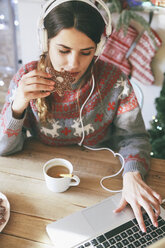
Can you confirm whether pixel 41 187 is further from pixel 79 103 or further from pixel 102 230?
pixel 79 103

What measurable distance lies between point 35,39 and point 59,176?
2090 millimetres

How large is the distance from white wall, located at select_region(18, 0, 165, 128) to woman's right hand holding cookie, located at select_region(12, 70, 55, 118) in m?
1.62

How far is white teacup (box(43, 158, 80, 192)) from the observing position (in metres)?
0.94

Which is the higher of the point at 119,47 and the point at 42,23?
the point at 42,23

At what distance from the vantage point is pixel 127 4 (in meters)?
2.19

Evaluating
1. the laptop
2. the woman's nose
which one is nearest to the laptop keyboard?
the laptop

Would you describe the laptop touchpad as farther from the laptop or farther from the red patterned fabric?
the red patterned fabric

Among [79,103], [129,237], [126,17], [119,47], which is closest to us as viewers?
[129,237]

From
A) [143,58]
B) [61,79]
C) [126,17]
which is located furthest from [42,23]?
[143,58]

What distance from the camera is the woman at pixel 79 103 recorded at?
0.97 meters

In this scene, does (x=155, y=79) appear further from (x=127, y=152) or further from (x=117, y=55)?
(x=127, y=152)

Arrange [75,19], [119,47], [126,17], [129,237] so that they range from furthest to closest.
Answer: [119,47] → [126,17] → [75,19] → [129,237]

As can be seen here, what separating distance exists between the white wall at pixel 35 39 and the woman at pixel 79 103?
1317mm

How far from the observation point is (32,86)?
0.99 meters
